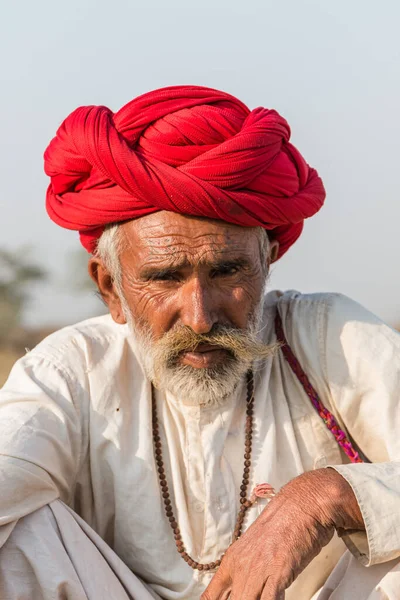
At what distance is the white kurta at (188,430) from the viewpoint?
3.59 meters

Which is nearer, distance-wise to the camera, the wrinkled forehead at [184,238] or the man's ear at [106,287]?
the wrinkled forehead at [184,238]

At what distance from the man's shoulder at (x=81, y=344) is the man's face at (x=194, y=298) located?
0.24 metres

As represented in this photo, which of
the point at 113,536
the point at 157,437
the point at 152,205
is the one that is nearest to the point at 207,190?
the point at 152,205

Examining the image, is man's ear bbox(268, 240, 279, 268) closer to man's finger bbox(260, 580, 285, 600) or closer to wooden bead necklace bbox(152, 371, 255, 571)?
wooden bead necklace bbox(152, 371, 255, 571)

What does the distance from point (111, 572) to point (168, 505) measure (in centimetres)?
42

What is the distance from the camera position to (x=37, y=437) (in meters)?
3.41

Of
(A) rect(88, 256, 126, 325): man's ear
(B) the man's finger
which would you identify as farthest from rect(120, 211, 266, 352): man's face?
(B) the man's finger

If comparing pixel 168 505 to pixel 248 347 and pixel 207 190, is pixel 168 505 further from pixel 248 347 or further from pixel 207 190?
pixel 207 190

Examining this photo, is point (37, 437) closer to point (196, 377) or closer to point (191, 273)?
point (196, 377)

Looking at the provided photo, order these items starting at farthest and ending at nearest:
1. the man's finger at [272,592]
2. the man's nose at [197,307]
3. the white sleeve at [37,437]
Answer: the man's nose at [197,307] < the white sleeve at [37,437] < the man's finger at [272,592]

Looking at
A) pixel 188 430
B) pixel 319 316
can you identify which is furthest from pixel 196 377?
pixel 319 316

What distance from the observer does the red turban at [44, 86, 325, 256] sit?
3588 mm

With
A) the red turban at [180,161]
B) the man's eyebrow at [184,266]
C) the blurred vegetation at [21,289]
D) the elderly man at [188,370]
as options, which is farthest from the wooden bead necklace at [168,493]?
the blurred vegetation at [21,289]

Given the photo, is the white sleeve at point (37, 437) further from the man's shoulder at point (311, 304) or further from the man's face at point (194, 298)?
the man's shoulder at point (311, 304)
